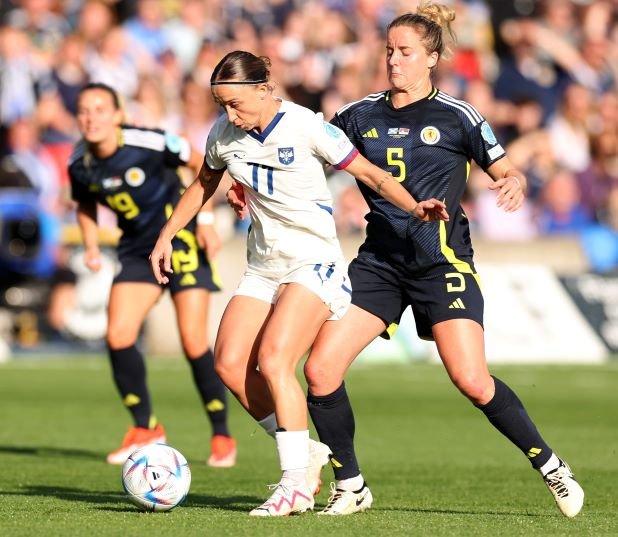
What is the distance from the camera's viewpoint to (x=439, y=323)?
6.97 m

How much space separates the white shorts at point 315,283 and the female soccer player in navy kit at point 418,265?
0.11m

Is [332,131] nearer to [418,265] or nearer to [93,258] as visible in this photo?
[418,265]

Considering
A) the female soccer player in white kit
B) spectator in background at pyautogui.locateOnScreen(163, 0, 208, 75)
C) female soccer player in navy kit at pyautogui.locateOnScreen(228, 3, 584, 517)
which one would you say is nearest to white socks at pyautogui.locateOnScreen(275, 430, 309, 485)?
the female soccer player in white kit

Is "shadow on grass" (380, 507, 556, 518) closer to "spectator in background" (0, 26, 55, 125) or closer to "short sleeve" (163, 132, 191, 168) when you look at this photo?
"short sleeve" (163, 132, 191, 168)

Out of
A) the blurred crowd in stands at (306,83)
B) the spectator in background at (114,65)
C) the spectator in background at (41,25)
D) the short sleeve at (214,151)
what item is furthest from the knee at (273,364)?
the spectator in background at (41,25)

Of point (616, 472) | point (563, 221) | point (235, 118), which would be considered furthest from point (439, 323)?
point (563, 221)

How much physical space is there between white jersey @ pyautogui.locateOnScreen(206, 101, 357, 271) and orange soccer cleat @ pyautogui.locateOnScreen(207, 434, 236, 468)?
279 centimetres

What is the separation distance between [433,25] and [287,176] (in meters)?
1.18

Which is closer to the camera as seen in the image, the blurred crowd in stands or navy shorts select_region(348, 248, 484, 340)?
navy shorts select_region(348, 248, 484, 340)

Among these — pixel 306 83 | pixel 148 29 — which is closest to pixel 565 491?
pixel 306 83

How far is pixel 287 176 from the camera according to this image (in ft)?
22.0

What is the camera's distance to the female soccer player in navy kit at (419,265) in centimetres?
689

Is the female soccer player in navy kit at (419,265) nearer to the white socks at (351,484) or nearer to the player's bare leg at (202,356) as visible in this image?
the white socks at (351,484)

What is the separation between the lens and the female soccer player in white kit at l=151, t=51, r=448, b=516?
659 cm
